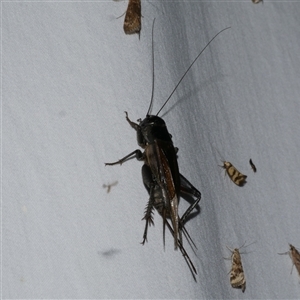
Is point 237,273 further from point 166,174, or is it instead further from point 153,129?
point 153,129

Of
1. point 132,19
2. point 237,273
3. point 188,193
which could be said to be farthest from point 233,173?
point 132,19

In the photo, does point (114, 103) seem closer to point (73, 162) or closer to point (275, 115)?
point (73, 162)

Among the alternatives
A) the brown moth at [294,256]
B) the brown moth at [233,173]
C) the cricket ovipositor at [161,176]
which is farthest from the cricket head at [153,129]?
the brown moth at [294,256]

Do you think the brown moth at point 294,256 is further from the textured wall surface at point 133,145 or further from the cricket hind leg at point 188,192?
the cricket hind leg at point 188,192

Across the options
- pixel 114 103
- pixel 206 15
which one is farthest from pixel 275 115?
pixel 114 103

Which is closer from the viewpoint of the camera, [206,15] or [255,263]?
[255,263]

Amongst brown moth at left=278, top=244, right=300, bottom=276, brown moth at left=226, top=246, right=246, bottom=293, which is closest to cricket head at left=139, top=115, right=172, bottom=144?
brown moth at left=226, top=246, right=246, bottom=293
